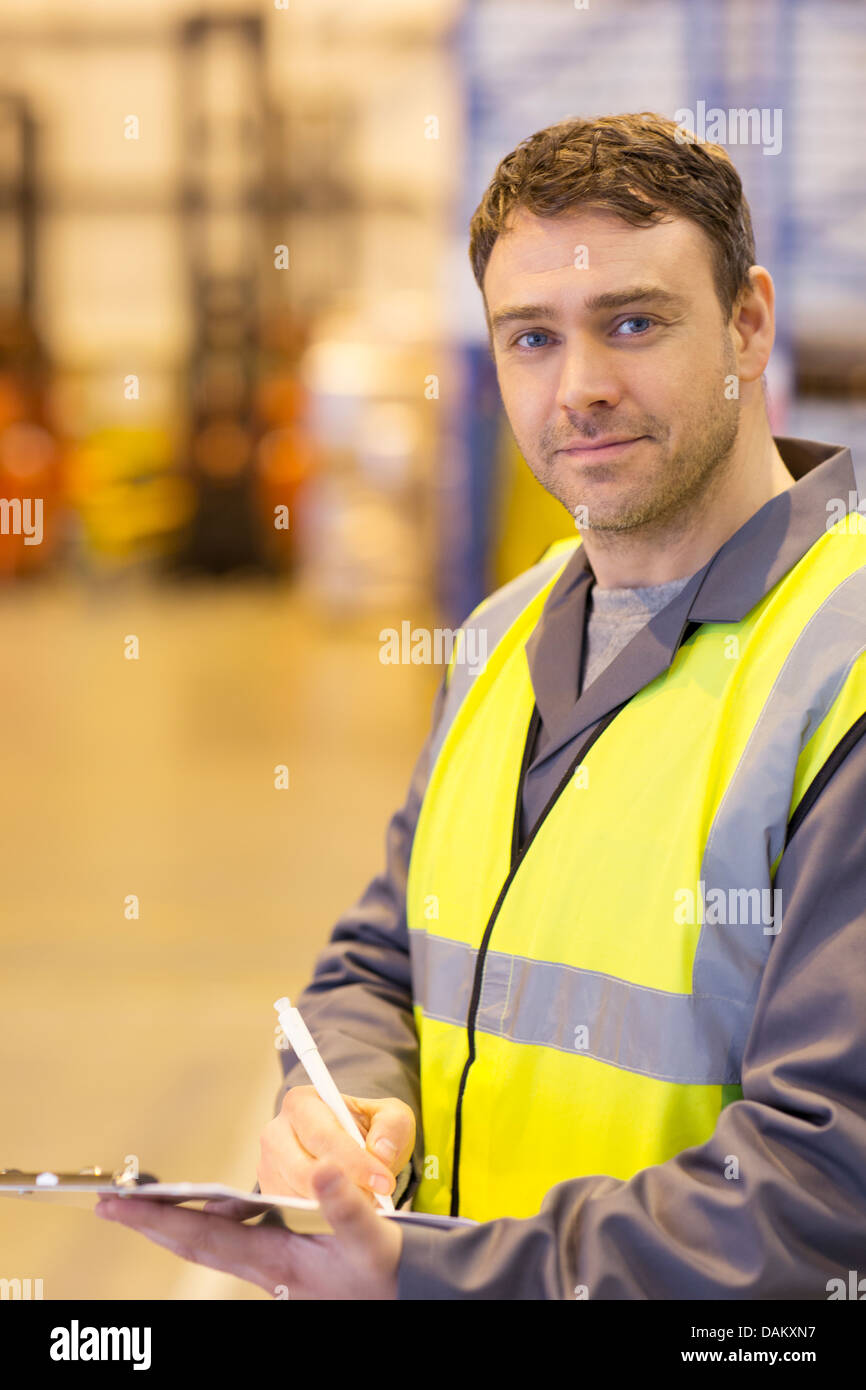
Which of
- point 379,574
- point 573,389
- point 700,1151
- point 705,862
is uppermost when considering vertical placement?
point 379,574

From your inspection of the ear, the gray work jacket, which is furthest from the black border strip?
the ear

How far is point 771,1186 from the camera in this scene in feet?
3.81

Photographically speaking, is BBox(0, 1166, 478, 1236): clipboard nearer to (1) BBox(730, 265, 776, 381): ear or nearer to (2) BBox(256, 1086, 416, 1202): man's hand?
(2) BBox(256, 1086, 416, 1202): man's hand

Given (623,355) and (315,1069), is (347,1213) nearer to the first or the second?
(315,1069)

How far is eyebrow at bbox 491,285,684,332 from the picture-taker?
143cm

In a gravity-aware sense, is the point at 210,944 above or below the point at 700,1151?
above

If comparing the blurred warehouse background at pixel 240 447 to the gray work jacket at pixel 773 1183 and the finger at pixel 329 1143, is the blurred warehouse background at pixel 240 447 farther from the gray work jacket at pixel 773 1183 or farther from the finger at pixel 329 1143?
the gray work jacket at pixel 773 1183

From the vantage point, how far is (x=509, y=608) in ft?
6.10

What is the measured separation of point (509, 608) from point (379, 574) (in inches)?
412

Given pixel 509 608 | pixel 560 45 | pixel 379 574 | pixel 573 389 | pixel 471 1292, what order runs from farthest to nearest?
pixel 379 574, pixel 560 45, pixel 509 608, pixel 573 389, pixel 471 1292

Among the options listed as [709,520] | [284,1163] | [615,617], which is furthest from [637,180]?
[284,1163]

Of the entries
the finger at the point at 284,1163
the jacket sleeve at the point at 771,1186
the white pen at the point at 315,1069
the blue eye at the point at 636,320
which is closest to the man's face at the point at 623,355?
the blue eye at the point at 636,320
